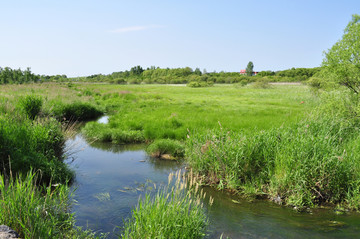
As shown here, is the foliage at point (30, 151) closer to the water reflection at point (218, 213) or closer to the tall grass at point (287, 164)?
the water reflection at point (218, 213)

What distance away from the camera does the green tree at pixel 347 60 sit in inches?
470

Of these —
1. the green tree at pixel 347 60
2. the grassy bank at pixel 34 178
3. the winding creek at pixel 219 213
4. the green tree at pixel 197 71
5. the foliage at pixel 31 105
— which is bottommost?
the winding creek at pixel 219 213

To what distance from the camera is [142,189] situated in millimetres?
9281

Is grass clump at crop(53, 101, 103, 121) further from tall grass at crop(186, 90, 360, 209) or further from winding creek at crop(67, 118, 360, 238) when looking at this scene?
tall grass at crop(186, 90, 360, 209)

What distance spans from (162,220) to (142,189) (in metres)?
4.52

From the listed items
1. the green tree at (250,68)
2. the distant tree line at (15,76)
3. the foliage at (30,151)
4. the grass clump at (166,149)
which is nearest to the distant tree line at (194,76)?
the green tree at (250,68)

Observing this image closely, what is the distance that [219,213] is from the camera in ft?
25.8

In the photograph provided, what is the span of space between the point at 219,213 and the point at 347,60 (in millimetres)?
9147

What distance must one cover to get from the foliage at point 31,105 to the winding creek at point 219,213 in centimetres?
468

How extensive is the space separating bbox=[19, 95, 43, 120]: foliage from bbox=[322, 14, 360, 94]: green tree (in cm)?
1414

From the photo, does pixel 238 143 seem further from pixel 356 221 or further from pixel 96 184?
pixel 96 184

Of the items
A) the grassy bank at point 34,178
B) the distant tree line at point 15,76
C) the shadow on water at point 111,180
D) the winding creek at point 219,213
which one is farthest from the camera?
the distant tree line at point 15,76

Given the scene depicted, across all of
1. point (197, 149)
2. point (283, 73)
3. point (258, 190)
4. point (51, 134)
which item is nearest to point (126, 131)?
point (51, 134)

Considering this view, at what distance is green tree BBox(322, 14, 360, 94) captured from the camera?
11945mm
